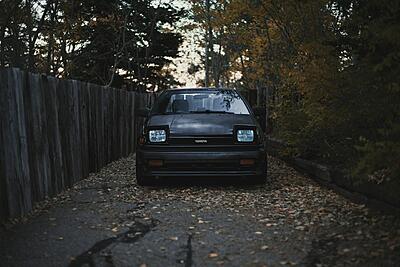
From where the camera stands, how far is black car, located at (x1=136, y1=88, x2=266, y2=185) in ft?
25.6

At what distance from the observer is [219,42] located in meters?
30.7

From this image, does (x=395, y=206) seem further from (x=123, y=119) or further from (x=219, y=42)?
(x=219, y=42)

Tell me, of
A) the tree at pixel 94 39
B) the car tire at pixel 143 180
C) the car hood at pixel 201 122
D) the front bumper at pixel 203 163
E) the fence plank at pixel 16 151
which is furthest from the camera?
the tree at pixel 94 39

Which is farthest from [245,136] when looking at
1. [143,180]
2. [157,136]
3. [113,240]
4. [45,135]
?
[113,240]

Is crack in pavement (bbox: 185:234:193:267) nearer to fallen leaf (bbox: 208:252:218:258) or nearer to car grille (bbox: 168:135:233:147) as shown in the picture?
fallen leaf (bbox: 208:252:218:258)

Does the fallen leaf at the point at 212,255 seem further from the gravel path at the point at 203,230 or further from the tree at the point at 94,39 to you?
the tree at the point at 94,39

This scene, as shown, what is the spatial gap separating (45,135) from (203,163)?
233 cm

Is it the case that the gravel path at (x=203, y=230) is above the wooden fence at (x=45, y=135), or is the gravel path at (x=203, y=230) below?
below

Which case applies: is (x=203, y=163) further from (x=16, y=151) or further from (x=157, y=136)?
(x=16, y=151)

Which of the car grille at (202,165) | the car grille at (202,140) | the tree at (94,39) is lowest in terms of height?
the car grille at (202,165)

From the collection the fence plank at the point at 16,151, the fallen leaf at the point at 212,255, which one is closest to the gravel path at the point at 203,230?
the fallen leaf at the point at 212,255

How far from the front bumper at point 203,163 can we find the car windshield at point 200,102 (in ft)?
3.96

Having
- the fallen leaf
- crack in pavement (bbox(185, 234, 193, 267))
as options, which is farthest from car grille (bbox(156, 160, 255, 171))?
the fallen leaf

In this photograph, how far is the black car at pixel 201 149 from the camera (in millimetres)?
7789
